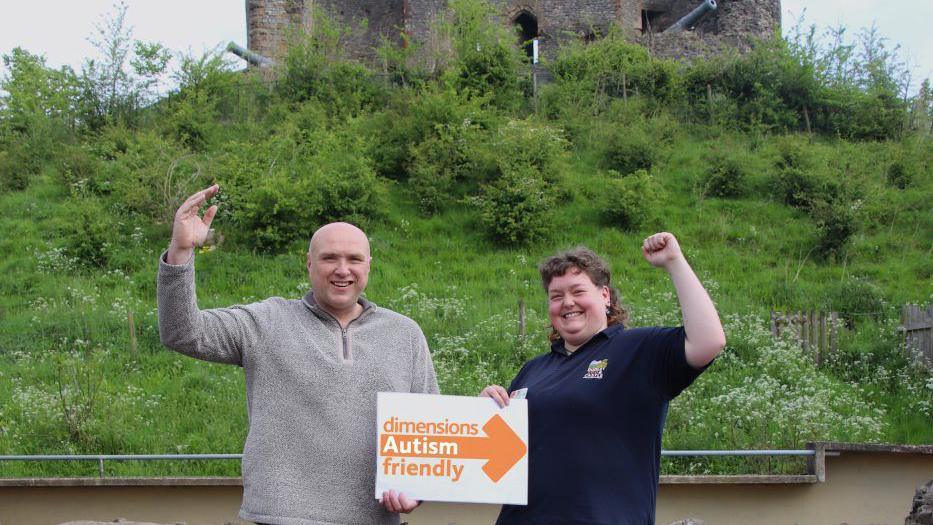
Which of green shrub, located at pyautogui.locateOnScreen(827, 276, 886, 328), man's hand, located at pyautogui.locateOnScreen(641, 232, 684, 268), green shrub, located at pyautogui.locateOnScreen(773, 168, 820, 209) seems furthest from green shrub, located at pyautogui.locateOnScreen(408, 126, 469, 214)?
man's hand, located at pyautogui.locateOnScreen(641, 232, 684, 268)

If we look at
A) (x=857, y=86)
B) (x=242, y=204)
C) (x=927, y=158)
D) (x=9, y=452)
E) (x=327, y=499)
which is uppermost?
(x=857, y=86)

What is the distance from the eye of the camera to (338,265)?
12.1ft

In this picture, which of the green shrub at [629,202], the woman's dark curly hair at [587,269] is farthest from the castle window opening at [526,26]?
the woman's dark curly hair at [587,269]

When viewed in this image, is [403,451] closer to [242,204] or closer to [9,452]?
[9,452]

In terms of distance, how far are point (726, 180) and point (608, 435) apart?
16.3m

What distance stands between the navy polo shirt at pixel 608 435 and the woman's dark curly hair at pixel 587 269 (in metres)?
0.25

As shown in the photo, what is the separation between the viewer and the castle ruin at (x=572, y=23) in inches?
1025

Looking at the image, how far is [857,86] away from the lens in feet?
76.8

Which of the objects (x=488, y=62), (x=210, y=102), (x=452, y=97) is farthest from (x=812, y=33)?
(x=210, y=102)

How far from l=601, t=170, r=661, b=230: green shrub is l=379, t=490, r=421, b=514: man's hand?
14.2 metres

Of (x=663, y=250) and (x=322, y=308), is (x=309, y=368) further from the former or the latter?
(x=663, y=250)

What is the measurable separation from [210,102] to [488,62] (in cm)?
638

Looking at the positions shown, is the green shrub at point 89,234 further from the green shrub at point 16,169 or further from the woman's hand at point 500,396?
the woman's hand at point 500,396

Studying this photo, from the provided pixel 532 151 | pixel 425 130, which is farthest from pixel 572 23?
pixel 532 151
